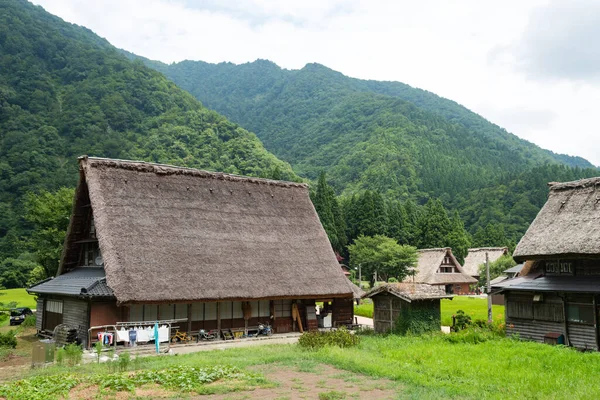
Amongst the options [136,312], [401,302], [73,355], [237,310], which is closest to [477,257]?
[401,302]

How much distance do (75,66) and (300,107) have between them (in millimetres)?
88274

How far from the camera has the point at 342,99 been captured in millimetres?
168750

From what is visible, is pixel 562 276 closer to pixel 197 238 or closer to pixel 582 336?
pixel 582 336

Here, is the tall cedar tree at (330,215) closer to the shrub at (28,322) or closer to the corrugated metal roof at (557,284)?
the shrub at (28,322)

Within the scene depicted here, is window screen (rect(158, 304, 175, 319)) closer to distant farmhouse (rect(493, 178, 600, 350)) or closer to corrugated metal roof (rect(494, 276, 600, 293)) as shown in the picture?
corrugated metal roof (rect(494, 276, 600, 293))

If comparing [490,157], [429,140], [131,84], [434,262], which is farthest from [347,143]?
[434,262]

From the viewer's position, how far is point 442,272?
60.8 metres

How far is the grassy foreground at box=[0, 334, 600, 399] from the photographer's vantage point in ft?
41.1

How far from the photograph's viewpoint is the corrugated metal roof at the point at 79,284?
20578 millimetres

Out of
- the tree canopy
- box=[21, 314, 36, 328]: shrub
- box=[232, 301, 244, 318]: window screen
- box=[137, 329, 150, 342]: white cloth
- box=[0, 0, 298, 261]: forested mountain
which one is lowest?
box=[21, 314, 36, 328]: shrub

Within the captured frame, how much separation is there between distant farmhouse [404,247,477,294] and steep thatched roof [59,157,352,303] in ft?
109

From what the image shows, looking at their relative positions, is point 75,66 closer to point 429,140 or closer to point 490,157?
point 429,140

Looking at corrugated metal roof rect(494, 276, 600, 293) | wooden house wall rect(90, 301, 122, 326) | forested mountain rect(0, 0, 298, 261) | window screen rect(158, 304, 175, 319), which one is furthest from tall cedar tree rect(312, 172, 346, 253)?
wooden house wall rect(90, 301, 122, 326)

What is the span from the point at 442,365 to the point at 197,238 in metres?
13.5
